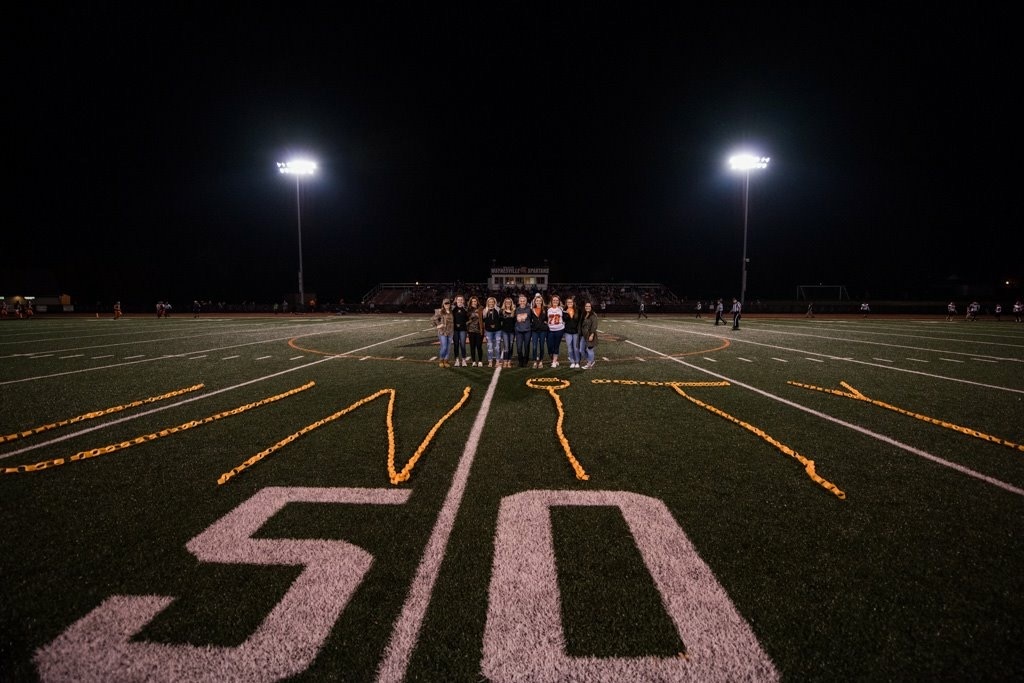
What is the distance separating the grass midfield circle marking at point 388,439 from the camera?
4.14m

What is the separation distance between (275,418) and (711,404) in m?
6.36

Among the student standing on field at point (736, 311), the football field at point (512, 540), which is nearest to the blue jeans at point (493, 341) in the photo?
the football field at point (512, 540)

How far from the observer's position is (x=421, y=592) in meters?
2.51

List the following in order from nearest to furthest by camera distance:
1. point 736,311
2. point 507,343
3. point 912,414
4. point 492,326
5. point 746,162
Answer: point 912,414
point 492,326
point 507,343
point 736,311
point 746,162

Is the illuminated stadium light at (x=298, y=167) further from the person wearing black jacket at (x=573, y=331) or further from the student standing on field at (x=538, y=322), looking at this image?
the person wearing black jacket at (x=573, y=331)

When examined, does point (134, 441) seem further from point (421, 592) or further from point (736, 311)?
point (736, 311)

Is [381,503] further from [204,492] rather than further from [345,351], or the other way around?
[345,351]

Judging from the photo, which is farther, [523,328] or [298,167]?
[298,167]

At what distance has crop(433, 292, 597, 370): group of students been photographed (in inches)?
411

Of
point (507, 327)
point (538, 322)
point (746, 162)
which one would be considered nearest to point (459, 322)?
point (507, 327)

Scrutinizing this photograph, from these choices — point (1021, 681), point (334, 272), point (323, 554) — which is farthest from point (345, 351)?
point (334, 272)

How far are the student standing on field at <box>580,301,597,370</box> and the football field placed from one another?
10.7 feet

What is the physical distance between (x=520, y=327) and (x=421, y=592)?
26.8 ft

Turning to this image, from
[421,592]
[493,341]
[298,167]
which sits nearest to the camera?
[421,592]
